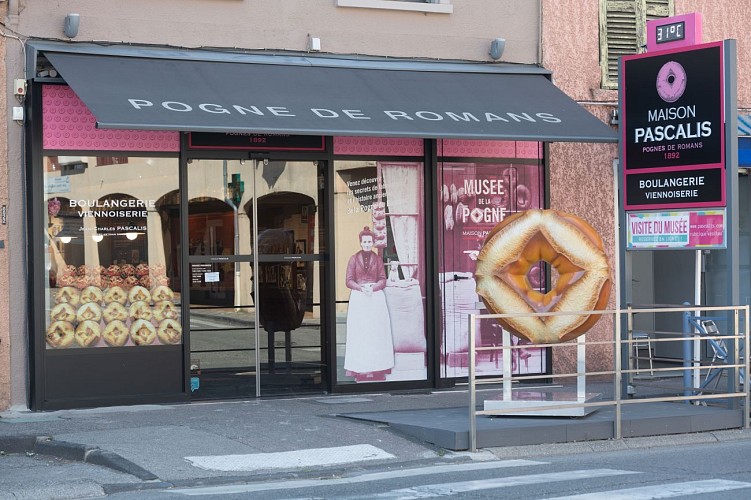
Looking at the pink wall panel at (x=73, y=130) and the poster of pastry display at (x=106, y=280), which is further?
the poster of pastry display at (x=106, y=280)

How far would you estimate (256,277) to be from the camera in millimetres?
13070

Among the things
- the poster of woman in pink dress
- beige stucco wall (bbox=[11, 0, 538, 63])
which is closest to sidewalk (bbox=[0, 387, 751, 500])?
the poster of woman in pink dress

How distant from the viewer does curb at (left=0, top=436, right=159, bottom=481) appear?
29.2ft

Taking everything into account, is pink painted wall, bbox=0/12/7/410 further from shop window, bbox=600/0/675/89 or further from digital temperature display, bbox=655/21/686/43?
shop window, bbox=600/0/675/89

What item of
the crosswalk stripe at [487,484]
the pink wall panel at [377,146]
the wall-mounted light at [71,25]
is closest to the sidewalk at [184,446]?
the crosswalk stripe at [487,484]

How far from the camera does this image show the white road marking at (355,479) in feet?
27.1

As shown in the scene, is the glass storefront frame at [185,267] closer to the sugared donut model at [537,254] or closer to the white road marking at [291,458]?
the sugared donut model at [537,254]

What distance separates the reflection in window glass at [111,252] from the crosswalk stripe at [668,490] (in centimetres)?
611

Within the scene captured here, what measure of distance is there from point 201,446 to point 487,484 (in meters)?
2.69

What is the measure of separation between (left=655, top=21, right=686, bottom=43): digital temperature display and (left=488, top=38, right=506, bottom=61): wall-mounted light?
2.38 m

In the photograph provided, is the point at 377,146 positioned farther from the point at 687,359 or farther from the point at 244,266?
the point at 687,359

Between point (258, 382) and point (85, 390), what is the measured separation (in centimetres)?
201

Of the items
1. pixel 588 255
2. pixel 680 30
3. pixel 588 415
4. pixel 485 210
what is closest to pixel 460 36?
pixel 485 210

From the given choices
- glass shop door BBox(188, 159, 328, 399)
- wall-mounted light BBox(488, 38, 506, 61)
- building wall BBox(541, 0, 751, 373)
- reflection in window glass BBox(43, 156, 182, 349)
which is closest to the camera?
reflection in window glass BBox(43, 156, 182, 349)
